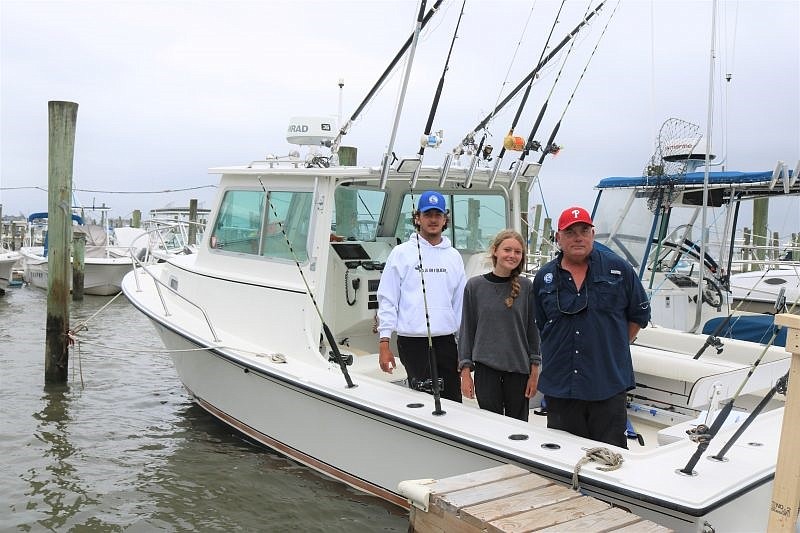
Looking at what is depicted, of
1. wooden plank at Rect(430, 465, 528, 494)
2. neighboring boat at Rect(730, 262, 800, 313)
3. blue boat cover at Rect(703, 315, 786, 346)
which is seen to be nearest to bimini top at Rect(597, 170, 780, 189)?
blue boat cover at Rect(703, 315, 786, 346)

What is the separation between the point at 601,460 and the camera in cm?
321

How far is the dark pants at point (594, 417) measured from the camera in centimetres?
348

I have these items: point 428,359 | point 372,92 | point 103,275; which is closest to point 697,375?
point 428,359

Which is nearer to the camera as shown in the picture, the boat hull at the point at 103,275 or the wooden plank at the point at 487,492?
the wooden plank at the point at 487,492

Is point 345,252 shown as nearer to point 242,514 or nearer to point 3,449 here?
point 242,514

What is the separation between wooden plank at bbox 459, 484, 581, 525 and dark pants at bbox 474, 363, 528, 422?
88cm

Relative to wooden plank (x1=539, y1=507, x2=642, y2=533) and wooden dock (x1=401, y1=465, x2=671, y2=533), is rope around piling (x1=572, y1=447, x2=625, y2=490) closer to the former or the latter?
wooden dock (x1=401, y1=465, x2=671, y2=533)

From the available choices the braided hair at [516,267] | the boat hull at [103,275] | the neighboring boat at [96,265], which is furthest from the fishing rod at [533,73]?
the boat hull at [103,275]

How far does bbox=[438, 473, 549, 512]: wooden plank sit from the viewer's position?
2809 mm

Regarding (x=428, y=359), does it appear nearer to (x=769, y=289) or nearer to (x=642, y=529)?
(x=642, y=529)

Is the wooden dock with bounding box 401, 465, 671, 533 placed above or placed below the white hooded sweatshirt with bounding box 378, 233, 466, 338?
below

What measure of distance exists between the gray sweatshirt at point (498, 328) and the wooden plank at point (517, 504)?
0.85 meters

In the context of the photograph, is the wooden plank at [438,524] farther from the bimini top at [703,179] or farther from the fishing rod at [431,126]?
the bimini top at [703,179]

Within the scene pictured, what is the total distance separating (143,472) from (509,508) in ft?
12.2
